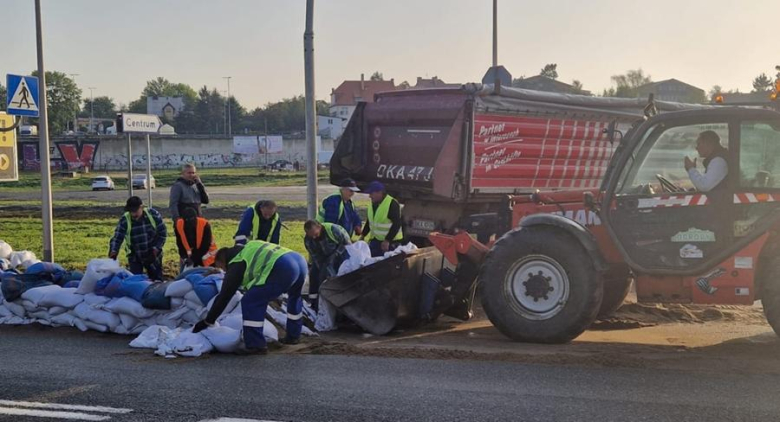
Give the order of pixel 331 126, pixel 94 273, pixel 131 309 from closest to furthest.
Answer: pixel 131 309 → pixel 94 273 → pixel 331 126

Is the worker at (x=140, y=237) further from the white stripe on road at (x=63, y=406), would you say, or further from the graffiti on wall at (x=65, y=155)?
the graffiti on wall at (x=65, y=155)

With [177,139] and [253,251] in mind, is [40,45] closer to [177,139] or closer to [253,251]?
[253,251]

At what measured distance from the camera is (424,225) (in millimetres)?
12641

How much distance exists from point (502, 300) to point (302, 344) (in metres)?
2.10

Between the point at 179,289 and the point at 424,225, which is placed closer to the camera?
the point at 179,289

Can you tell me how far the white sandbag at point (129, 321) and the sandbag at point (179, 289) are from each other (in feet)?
1.72

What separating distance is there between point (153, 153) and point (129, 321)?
255ft

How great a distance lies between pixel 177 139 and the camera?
8706 centimetres

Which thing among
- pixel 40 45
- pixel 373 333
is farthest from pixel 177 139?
pixel 373 333

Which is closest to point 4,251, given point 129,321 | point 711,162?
point 129,321

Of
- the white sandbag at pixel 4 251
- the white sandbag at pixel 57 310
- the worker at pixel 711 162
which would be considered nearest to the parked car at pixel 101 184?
the white sandbag at pixel 4 251

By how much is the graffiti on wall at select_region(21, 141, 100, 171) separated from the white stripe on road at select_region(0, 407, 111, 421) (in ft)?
244

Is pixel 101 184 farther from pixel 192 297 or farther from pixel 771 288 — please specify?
pixel 771 288

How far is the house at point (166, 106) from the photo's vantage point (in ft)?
415
